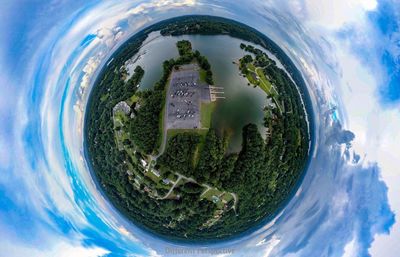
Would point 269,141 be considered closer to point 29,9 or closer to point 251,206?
point 251,206

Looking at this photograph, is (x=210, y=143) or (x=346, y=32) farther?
(x=346, y=32)

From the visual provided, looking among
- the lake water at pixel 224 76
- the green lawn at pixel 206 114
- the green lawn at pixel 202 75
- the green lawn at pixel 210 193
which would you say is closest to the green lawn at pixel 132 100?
the lake water at pixel 224 76

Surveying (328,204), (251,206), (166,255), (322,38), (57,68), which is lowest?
(166,255)

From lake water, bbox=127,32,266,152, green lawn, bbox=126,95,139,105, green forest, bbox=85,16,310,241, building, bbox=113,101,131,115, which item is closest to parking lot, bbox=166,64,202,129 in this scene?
green forest, bbox=85,16,310,241

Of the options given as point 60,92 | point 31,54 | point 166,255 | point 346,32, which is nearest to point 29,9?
point 31,54

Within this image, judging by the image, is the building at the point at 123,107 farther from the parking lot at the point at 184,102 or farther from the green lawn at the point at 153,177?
the green lawn at the point at 153,177

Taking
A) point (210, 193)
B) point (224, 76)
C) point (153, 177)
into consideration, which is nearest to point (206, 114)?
point (224, 76)
